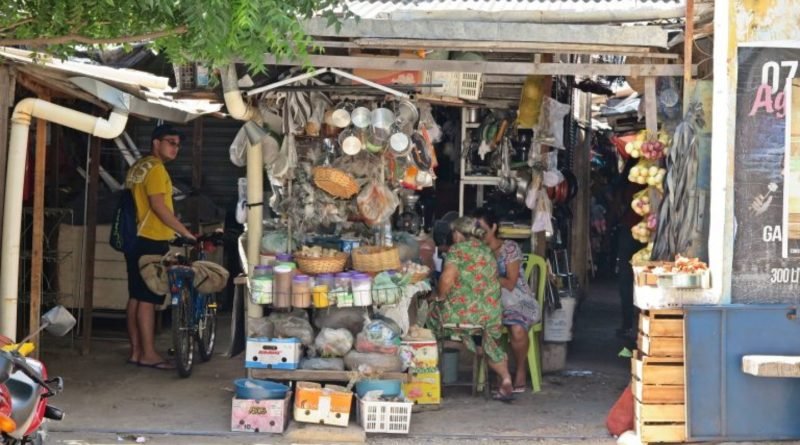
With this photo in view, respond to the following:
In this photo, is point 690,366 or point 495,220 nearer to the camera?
point 690,366

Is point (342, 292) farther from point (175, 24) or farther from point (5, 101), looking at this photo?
point (175, 24)

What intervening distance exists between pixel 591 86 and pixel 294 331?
483 cm

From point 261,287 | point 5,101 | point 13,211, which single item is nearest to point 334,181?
point 261,287

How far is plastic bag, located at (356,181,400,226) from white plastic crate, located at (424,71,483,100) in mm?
872

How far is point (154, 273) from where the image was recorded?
33.1 ft

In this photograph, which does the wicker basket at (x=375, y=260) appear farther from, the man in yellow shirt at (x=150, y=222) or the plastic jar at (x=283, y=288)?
the man in yellow shirt at (x=150, y=222)

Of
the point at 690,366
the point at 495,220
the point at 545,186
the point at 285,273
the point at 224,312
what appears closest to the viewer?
the point at 690,366

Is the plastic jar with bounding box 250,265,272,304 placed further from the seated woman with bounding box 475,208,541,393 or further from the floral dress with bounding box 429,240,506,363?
the seated woman with bounding box 475,208,541,393

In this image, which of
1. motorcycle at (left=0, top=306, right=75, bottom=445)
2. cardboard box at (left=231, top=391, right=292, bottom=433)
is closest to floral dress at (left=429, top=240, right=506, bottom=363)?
cardboard box at (left=231, top=391, right=292, bottom=433)

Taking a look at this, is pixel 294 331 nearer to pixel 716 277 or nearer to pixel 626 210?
pixel 716 277

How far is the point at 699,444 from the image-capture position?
7.89 m

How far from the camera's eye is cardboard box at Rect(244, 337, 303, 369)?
8.66 metres

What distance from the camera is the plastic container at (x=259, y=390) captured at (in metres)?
8.36

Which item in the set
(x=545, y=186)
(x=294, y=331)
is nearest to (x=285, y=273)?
(x=294, y=331)
